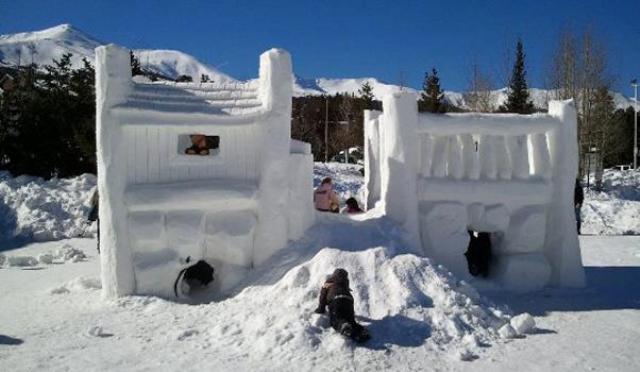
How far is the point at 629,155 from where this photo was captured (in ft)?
115

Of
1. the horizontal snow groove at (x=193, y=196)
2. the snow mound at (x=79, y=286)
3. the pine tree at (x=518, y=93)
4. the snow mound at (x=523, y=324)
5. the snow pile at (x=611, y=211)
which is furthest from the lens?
the pine tree at (x=518, y=93)

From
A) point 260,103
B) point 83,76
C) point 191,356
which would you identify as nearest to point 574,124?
point 260,103

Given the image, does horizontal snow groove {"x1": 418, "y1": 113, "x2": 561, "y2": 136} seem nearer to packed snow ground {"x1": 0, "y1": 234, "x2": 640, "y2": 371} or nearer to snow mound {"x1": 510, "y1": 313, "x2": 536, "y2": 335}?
packed snow ground {"x1": 0, "y1": 234, "x2": 640, "y2": 371}

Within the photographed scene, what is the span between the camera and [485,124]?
856 cm

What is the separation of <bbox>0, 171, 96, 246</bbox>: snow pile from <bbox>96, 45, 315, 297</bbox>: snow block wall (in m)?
7.02

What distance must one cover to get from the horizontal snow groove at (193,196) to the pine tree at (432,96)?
22180 millimetres

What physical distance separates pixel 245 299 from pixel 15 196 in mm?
10876

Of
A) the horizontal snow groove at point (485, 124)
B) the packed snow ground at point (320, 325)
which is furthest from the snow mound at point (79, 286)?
the horizontal snow groove at point (485, 124)

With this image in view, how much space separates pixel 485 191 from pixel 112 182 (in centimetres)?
517

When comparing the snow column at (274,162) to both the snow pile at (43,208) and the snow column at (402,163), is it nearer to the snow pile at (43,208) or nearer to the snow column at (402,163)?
the snow column at (402,163)

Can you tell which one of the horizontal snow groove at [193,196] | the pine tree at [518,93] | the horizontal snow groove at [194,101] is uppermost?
the pine tree at [518,93]

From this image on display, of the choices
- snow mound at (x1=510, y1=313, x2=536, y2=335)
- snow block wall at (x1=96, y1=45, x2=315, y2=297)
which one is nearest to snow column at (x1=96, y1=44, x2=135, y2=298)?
snow block wall at (x1=96, y1=45, x2=315, y2=297)

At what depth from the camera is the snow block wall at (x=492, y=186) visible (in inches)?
329

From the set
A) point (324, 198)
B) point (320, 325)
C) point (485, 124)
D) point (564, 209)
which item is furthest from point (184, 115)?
point (564, 209)
